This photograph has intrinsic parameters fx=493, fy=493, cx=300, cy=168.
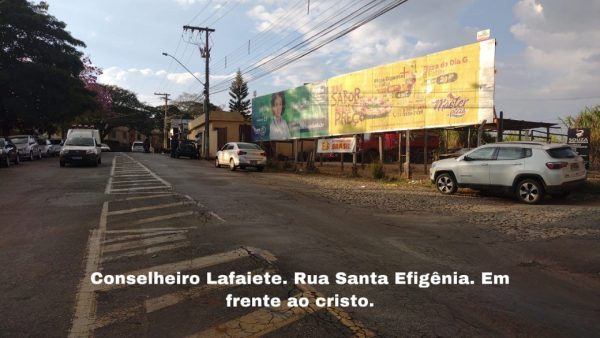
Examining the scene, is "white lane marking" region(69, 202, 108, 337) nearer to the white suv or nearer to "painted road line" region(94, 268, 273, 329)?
"painted road line" region(94, 268, 273, 329)

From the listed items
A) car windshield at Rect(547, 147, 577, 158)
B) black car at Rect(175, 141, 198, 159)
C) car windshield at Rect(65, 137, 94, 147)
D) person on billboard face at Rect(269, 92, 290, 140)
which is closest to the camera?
car windshield at Rect(547, 147, 577, 158)

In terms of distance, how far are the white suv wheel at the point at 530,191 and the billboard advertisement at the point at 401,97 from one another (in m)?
3.82

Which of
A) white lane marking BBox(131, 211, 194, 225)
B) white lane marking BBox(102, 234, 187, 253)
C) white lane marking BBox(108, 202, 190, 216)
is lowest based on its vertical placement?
white lane marking BBox(102, 234, 187, 253)

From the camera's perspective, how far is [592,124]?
1912cm

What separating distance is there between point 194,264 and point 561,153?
1022 cm

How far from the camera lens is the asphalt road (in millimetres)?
4379

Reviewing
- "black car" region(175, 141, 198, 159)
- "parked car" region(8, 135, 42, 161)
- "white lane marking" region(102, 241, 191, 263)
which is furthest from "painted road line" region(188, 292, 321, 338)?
"black car" region(175, 141, 198, 159)

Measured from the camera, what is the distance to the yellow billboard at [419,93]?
53.3 feet

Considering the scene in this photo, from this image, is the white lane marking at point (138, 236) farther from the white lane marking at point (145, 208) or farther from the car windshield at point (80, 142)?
the car windshield at point (80, 142)

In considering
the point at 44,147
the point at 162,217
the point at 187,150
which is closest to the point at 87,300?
the point at 162,217

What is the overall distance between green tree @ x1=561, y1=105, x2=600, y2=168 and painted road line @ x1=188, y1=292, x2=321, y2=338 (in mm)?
17097

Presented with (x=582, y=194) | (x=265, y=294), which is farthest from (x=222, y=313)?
(x=582, y=194)

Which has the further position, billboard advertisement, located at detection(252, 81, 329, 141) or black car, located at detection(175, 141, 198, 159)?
black car, located at detection(175, 141, 198, 159)

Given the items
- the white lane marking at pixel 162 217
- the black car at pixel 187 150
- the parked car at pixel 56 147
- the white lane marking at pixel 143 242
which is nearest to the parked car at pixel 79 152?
the parked car at pixel 56 147
